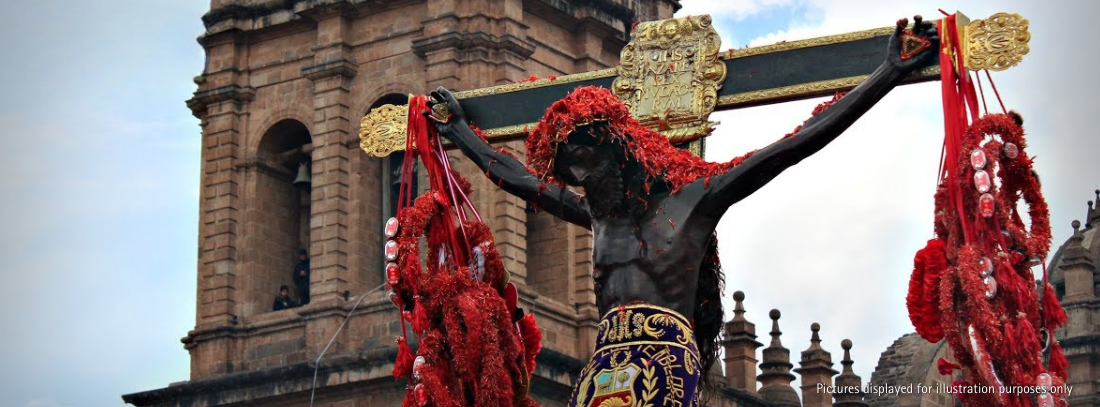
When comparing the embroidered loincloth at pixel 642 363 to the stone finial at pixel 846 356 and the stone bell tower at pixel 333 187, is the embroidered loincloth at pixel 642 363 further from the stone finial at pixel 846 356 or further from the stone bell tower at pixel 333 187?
the stone finial at pixel 846 356

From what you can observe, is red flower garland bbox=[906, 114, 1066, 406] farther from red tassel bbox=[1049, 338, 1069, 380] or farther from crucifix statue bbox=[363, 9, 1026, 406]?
crucifix statue bbox=[363, 9, 1026, 406]

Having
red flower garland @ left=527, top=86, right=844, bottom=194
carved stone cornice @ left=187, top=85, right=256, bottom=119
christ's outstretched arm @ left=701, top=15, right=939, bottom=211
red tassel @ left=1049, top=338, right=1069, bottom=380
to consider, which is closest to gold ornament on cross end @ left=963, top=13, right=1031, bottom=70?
christ's outstretched arm @ left=701, top=15, right=939, bottom=211

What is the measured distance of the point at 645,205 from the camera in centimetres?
984

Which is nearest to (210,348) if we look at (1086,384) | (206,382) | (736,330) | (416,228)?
(206,382)

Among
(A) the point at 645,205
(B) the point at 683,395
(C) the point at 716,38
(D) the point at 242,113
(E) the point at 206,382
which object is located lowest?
(B) the point at 683,395

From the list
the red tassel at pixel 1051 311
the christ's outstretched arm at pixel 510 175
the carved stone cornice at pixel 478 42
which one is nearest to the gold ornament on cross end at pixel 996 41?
the red tassel at pixel 1051 311

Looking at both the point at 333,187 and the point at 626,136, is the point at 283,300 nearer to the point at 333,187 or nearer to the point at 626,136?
the point at 333,187

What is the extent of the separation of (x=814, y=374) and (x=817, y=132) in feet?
111

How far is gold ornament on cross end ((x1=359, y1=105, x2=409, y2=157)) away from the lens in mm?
10805

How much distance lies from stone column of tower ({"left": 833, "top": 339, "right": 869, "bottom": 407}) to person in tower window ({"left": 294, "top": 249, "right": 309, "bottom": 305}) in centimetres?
830

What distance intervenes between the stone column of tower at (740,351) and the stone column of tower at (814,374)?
3.62 feet

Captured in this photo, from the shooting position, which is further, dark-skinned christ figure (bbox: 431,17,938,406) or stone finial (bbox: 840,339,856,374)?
stone finial (bbox: 840,339,856,374)

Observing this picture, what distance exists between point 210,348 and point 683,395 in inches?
1198

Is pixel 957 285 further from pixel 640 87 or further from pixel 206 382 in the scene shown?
pixel 206 382
